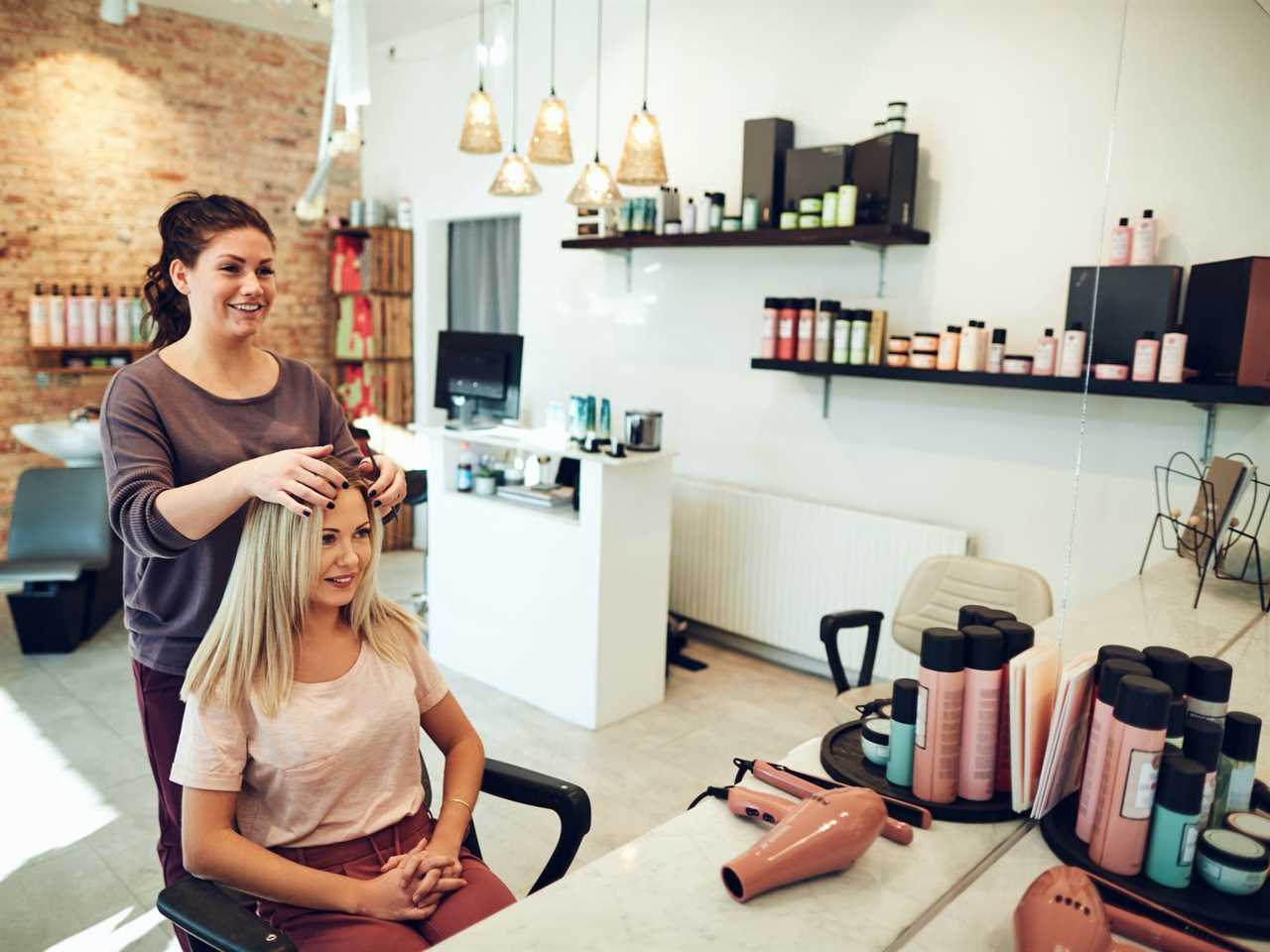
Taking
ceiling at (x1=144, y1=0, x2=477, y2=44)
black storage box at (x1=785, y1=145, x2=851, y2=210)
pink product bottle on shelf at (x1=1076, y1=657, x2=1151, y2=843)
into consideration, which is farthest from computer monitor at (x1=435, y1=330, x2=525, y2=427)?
pink product bottle on shelf at (x1=1076, y1=657, x2=1151, y2=843)

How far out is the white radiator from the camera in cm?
365

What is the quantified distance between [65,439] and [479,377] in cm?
209

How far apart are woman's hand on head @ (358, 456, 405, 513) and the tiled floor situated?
1.39 m

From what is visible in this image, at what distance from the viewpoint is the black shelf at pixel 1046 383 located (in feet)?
7.16

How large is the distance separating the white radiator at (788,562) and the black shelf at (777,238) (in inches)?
42.4

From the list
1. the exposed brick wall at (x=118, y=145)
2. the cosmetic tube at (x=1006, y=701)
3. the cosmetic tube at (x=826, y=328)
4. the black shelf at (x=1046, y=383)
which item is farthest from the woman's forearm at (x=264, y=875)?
the exposed brick wall at (x=118, y=145)

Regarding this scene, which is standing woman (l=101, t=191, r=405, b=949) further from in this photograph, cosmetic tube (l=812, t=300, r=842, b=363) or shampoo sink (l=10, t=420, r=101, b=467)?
shampoo sink (l=10, t=420, r=101, b=467)

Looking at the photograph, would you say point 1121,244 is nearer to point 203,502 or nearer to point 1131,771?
point 1131,771

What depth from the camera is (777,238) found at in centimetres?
366

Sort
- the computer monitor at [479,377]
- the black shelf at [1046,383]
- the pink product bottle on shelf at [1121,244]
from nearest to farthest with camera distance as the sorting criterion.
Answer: the black shelf at [1046,383]
the pink product bottle on shelf at [1121,244]
the computer monitor at [479,377]

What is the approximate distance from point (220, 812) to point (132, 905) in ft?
4.42


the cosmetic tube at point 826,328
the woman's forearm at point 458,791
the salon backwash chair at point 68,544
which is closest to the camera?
the woman's forearm at point 458,791

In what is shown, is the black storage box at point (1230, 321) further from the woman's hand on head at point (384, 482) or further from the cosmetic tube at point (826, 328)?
the woman's hand on head at point (384, 482)

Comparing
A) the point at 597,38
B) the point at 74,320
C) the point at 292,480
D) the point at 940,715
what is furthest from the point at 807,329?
the point at 74,320
